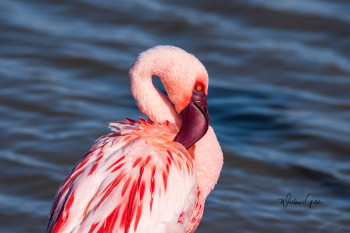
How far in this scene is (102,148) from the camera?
4.82 m

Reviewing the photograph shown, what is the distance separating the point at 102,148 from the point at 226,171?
2.31 metres

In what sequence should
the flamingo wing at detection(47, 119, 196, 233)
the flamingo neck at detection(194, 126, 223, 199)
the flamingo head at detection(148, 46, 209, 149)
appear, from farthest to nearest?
the flamingo neck at detection(194, 126, 223, 199) → the flamingo head at detection(148, 46, 209, 149) → the flamingo wing at detection(47, 119, 196, 233)

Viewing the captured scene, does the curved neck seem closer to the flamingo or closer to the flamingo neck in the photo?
the flamingo

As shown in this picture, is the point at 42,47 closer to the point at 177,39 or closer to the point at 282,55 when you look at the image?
the point at 177,39

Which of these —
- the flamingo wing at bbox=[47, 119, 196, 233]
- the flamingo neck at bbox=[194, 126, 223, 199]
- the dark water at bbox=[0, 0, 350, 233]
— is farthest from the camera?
the dark water at bbox=[0, 0, 350, 233]

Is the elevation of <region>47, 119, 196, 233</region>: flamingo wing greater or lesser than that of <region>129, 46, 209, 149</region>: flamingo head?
lesser

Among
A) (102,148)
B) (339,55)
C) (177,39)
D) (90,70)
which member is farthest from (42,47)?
(102,148)

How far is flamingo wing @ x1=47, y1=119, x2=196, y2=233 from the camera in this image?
441cm

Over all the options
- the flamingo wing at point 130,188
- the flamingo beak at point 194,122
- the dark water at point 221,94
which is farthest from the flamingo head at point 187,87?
the dark water at point 221,94

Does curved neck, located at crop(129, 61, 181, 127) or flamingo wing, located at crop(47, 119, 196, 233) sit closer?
flamingo wing, located at crop(47, 119, 196, 233)

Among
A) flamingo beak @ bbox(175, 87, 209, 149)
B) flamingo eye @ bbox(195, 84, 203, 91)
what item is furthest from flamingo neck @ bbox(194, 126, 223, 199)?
flamingo eye @ bbox(195, 84, 203, 91)

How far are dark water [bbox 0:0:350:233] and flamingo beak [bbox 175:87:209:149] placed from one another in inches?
53.1

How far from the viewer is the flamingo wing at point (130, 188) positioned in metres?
4.41

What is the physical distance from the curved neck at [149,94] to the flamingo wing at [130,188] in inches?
7.5
